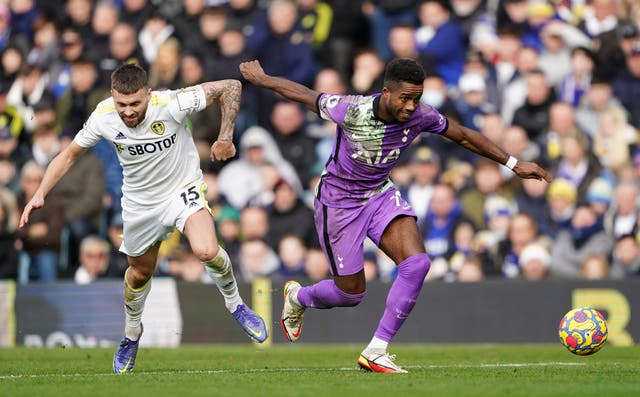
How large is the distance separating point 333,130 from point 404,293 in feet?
23.5

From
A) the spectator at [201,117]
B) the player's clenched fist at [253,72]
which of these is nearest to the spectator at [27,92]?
the spectator at [201,117]

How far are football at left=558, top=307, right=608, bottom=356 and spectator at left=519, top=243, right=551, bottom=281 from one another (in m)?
4.60

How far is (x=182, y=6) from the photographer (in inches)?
773

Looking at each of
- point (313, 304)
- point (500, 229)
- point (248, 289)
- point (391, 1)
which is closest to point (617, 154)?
point (500, 229)

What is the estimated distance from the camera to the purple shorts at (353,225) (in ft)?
37.9

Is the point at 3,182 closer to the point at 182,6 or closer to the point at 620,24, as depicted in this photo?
the point at 182,6

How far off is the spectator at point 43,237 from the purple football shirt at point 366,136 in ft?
23.5

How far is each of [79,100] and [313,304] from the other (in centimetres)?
784

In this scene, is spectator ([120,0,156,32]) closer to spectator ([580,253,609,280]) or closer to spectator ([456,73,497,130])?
spectator ([456,73,497,130])

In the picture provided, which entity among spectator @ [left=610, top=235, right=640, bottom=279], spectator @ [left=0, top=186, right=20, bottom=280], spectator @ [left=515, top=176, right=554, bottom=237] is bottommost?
spectator @ [left=0, top=186, right=20, bottom=280]

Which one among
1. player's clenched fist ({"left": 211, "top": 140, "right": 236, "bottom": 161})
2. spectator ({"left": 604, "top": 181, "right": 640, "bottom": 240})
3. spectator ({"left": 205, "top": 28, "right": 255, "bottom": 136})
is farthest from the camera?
spectator ({"left": 205, "top": 28, "right": 255, "bottom": 136})

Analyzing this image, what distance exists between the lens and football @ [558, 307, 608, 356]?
466 inches

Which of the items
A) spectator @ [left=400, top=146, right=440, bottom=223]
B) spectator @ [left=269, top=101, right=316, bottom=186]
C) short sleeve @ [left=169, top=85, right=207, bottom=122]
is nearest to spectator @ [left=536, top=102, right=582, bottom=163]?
spectator @ [left=400, top=146, right=440, bottom=223]

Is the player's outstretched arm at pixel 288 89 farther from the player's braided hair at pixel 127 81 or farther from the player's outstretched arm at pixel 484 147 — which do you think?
the player's outstretched arm at pixel 484 147
